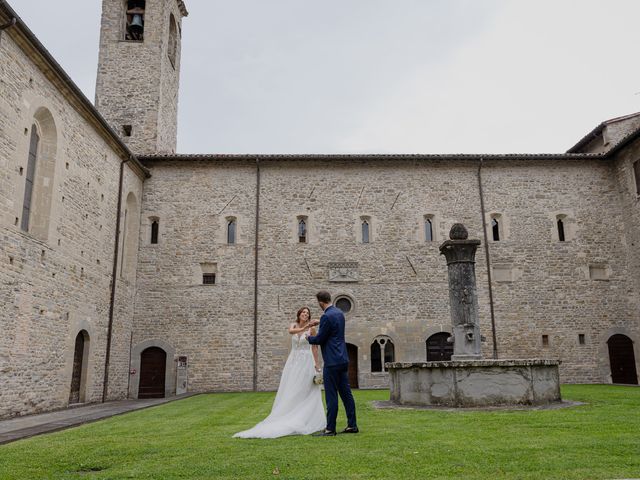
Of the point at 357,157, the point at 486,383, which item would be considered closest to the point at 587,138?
the point at 357,157

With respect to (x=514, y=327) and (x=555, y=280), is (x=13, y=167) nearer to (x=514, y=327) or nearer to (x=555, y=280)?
(x=514, y=327)

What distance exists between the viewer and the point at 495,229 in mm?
19750

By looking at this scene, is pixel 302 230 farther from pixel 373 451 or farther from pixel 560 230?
pixel 373 451

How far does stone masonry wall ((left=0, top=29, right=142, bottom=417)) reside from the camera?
11.0 metres

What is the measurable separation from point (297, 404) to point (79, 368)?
32.3 ft

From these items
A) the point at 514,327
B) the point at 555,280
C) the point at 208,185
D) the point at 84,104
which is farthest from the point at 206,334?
the point at 555,280

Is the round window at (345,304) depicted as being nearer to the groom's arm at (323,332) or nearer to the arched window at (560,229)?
the arched window at (560,229)

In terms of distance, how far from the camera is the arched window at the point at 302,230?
19.5 metres

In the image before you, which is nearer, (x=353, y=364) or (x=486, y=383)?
(x=486, y=383)

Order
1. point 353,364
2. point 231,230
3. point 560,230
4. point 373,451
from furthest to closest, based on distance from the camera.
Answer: point 560,230 → point 231,230 → point 353,364 → point 373,451

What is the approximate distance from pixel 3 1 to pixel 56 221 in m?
5.03

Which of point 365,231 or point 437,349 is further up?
point 365,231

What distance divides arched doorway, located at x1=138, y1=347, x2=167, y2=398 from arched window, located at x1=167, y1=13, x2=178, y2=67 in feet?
42.1

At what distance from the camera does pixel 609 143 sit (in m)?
20.9
